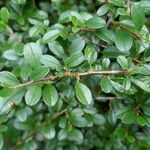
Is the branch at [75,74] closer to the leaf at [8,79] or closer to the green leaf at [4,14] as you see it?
the leaf at [8,79]

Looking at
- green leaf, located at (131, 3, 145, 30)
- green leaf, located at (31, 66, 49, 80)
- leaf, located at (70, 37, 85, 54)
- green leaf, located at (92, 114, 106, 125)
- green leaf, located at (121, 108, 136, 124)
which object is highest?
green leaf, located at (131, 3, 145, 30)

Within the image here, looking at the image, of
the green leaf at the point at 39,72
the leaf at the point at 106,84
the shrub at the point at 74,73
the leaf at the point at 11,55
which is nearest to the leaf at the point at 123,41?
the shrub at the point at 74,73

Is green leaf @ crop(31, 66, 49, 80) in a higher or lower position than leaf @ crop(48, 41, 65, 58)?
higher

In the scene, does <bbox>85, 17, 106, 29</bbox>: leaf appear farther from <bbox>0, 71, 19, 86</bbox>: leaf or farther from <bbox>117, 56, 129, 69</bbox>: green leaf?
<bbox>0, 71, 19, 86</bbox>: leaf

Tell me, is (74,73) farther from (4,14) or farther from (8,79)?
(4,14)

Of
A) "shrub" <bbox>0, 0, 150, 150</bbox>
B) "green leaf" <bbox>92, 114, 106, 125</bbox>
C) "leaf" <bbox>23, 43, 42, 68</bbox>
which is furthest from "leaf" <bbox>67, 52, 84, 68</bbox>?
→ "green leaf" <bbox>92, 114, 106, 125</bbox>

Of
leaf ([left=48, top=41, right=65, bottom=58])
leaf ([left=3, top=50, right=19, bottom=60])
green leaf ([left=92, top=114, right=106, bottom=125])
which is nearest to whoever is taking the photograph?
leaf ([left=48, top=41, right=65, bottom=58])

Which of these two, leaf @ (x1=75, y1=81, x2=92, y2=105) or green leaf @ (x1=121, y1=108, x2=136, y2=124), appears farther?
green leaf @ (x1=121, y1=108, x2=136, y2=124)
